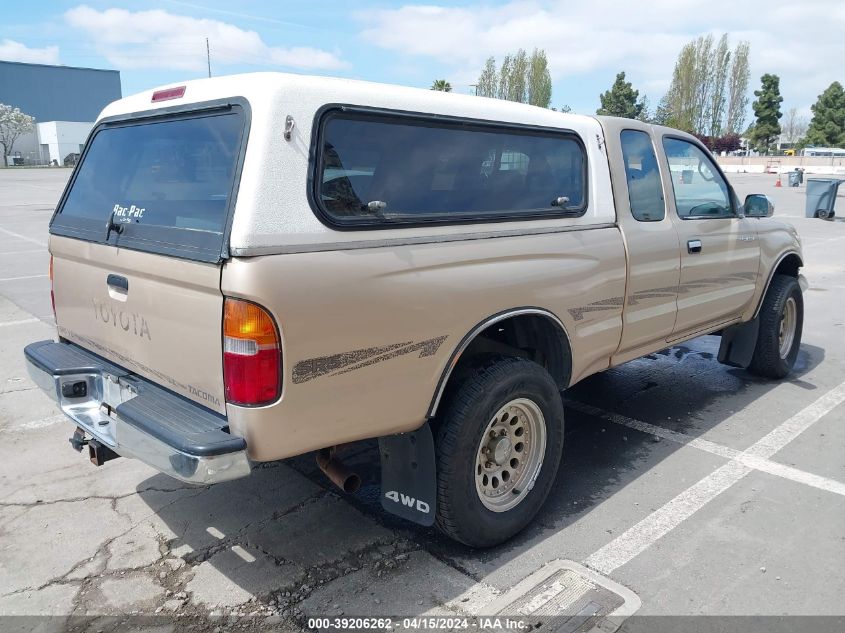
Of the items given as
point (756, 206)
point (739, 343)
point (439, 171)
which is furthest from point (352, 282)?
point (739, 343)

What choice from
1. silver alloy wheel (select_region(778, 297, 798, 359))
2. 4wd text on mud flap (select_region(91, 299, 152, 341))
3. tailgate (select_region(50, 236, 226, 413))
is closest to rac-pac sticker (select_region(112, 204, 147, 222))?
tailgate (select_region(50, 236, 226, 413))

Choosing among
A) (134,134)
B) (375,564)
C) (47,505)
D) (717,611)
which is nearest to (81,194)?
(134,134)

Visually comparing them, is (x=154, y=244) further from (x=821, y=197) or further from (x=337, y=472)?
(x=821, y=197)

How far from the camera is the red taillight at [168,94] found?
3030 mm

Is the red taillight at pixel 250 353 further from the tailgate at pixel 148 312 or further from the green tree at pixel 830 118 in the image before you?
the green tree at pixel 830 118

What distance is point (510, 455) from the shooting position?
3.36 meters

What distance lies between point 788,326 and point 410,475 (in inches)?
170

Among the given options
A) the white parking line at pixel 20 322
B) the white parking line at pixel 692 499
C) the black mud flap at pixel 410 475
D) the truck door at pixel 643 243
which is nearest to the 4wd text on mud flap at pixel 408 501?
the black mud flap at pixel 410 475

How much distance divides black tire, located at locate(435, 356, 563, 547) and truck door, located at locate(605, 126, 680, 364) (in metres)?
0.95

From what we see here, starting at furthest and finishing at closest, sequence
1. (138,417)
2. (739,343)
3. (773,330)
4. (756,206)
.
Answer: (739,343), (773,330), (756,206), (138,417)

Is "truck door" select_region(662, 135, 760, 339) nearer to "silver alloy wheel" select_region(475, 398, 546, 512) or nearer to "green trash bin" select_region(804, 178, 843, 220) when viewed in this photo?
"silver alloy wheel" select_region(475, 398, 546, 512)

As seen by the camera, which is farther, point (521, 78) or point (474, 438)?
point (521, 78)

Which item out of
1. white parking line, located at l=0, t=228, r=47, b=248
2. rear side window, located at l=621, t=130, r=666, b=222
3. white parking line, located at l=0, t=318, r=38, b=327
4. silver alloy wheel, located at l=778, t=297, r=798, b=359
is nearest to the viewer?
rear side window, located at l=621, t=130, r=666, b=222

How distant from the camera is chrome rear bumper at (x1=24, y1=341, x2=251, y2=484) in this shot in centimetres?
242
